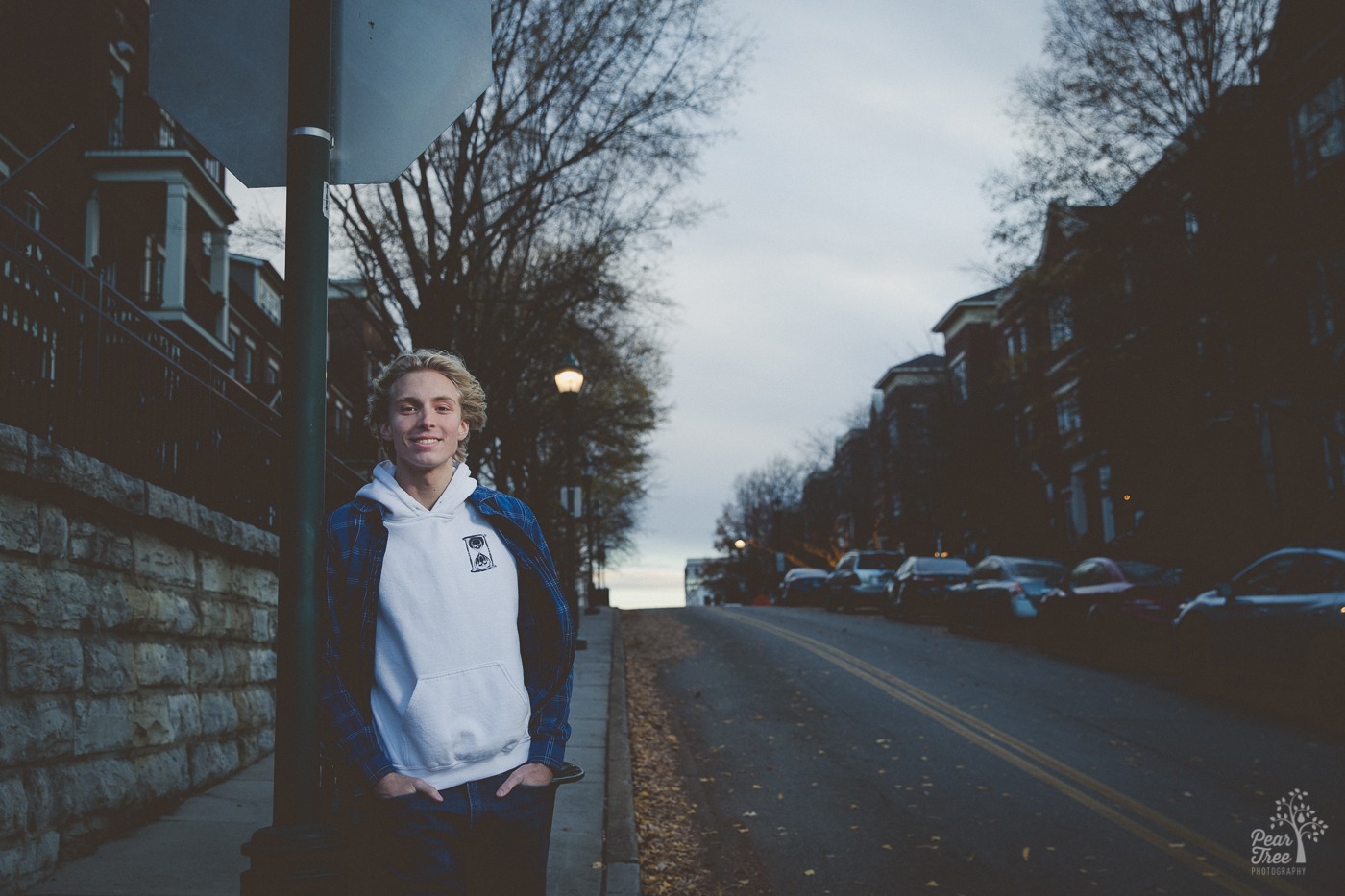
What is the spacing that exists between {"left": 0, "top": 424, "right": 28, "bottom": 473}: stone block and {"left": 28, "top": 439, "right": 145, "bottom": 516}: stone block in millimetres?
59

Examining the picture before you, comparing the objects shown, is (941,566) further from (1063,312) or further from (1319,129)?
(1319,129)

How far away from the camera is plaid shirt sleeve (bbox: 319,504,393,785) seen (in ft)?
8.56

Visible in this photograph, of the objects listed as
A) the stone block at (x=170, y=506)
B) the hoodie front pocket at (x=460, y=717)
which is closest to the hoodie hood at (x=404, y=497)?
the hoodie front pocket at (x=460, y=717)

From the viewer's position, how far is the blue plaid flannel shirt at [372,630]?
2.61m

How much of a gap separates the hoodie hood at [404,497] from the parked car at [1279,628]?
33.1 feet

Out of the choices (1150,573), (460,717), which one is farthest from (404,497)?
(1150,573)

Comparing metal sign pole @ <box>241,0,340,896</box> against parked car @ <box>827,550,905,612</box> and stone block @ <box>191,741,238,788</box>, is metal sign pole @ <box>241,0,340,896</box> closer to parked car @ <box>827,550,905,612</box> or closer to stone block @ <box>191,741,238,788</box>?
stone block @ <box>191,741,238,788</box>

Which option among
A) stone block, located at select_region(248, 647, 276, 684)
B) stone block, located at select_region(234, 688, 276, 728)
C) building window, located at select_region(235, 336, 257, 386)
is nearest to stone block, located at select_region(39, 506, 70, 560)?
stone block, located at select_region(234, 688, 276, 728)

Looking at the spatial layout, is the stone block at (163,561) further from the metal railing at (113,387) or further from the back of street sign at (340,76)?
the back of street sign at (340,76)

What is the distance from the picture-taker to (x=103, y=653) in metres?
5.86

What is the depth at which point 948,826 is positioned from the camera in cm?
738

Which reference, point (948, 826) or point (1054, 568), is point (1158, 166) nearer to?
point (1054, 568)

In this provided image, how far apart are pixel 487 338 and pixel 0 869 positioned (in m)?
16.6

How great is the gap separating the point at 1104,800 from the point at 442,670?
659 cm
